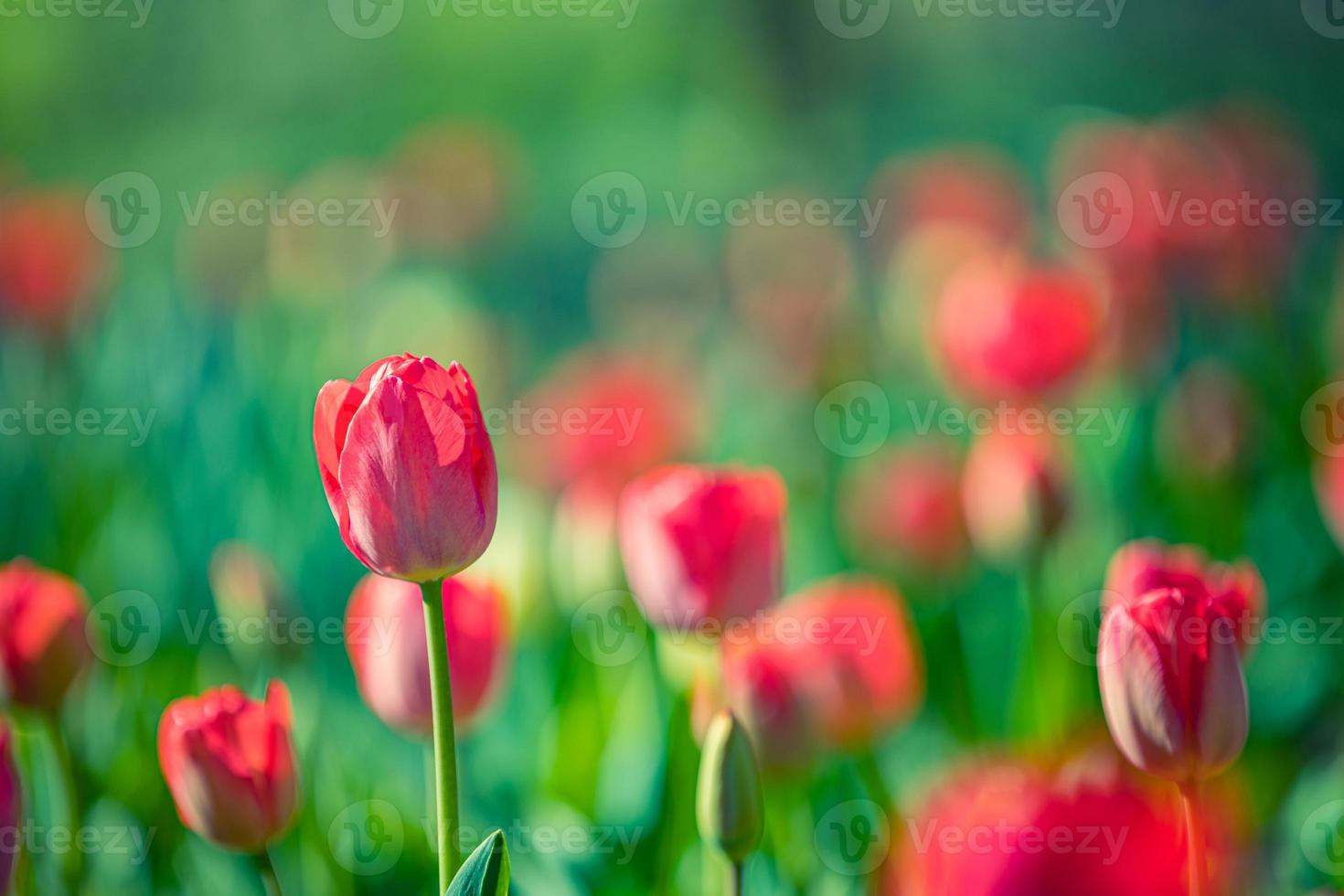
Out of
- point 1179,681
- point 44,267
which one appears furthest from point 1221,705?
point 44,267

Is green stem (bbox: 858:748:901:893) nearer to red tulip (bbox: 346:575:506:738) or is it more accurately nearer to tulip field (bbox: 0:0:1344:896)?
tulip field (bbox: 0:0:1344:896)

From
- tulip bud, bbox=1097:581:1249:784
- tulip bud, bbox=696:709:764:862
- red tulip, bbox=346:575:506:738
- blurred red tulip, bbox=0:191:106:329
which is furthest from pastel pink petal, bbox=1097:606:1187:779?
blurred red tulip, bbox=0:191:106:329

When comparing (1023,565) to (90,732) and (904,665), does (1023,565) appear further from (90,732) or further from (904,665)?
(90,732)

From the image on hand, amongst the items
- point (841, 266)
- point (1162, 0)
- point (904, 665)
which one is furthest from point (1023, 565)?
point (1162, 0)

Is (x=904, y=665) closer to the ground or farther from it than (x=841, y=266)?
closer to the ground

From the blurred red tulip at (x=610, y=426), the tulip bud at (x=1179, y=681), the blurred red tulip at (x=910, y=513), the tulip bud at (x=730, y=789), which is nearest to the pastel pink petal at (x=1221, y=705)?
the tulip bud at (x=1179, y=681)

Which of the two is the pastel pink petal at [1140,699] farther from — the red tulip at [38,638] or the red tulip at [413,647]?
the red tulip at [38,638]
